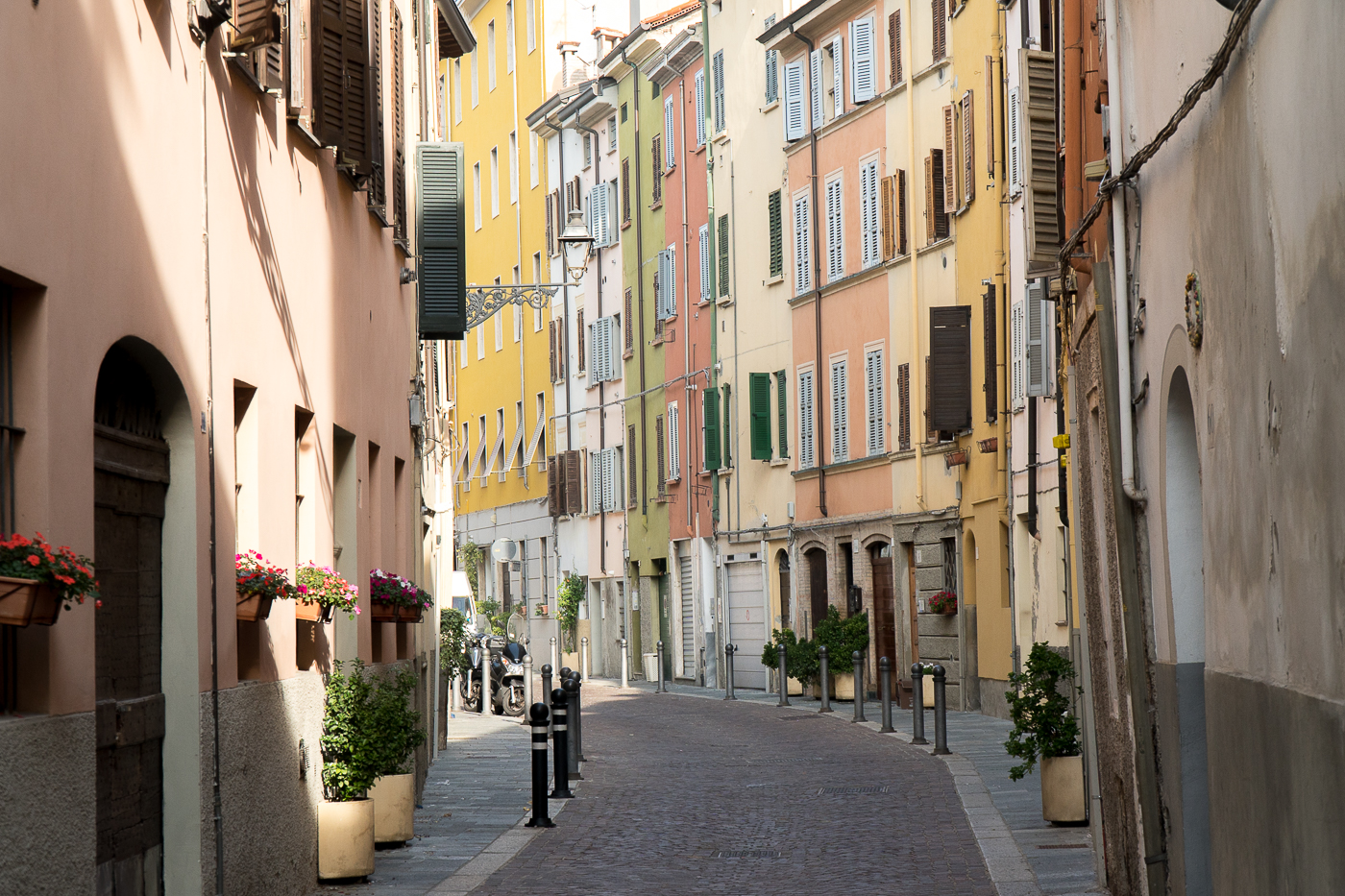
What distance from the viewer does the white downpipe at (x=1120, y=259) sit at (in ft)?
30.0

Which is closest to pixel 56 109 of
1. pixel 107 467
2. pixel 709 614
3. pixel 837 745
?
pixel 107 467

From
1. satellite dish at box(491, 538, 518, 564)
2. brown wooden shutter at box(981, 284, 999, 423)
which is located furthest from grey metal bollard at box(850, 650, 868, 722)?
satellite dish at box(491, 538, 518, 564)

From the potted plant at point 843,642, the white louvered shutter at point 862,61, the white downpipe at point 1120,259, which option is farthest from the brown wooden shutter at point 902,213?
the white downpipe at point 1120,259

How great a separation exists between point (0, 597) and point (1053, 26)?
8.94 metres

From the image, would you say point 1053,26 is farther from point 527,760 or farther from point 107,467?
point 527,760

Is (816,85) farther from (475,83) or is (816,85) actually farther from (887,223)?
(475,83)

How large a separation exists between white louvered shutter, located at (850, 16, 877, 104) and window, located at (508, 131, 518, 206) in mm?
23751

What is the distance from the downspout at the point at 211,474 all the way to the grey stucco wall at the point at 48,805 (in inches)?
79.3

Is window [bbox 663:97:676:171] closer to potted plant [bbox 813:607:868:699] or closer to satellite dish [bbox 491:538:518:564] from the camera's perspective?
satellite dish [bbox 491:538:518:564]

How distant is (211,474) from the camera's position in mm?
8992

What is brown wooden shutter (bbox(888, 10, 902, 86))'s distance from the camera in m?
31.5

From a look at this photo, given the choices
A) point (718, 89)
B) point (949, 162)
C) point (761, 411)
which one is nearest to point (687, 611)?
point (761, 411)

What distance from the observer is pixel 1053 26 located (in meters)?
12.5

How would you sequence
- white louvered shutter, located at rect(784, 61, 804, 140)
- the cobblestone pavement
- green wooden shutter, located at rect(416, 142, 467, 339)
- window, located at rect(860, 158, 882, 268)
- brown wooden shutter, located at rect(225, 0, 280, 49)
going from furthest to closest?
white louvered shutter, located at rect(784, 61, 804, 140) < window, located at rect(860, 158, 882, 268) < green wooden shutter, located at rect(416, 142, 467, 339) < the cobblestone pavement < brown wooden shutter, located at rect(225, 0, 280, 49)
